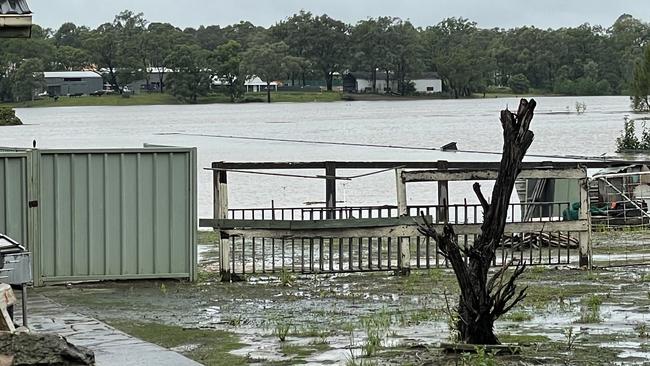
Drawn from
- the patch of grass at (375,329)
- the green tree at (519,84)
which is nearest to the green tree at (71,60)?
the green tree at (519,84)

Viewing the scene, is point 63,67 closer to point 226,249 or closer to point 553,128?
point 553,128

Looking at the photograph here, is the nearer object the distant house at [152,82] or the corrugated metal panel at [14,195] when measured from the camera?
the corrugated metal panel at [14,195]

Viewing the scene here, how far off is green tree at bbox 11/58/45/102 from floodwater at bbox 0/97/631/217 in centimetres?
231

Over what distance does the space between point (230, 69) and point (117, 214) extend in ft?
458

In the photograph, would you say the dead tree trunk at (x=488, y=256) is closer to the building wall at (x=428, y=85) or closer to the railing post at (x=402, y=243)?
the railing post at (x=402, y=243)

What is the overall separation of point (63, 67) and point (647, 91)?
348 feet

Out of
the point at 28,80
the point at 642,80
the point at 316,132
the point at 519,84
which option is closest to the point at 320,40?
the point at 519,84

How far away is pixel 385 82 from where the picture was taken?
7170 inches

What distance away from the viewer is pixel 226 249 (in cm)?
1608

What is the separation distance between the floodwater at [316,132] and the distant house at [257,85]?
327cm

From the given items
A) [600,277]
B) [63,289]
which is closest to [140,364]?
[63,289]

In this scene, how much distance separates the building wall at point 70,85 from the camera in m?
→ 155

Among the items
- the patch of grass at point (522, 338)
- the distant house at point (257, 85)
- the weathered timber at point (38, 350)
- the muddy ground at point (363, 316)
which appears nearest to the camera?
the weathered timber at point (38, 350)

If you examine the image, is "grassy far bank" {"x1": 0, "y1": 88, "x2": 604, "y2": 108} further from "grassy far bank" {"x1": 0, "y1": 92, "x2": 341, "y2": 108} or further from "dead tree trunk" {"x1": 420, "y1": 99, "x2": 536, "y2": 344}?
"dead tree trunk" {"x1": 420, "y1": 99, "x2": 536, "y2": 344}
